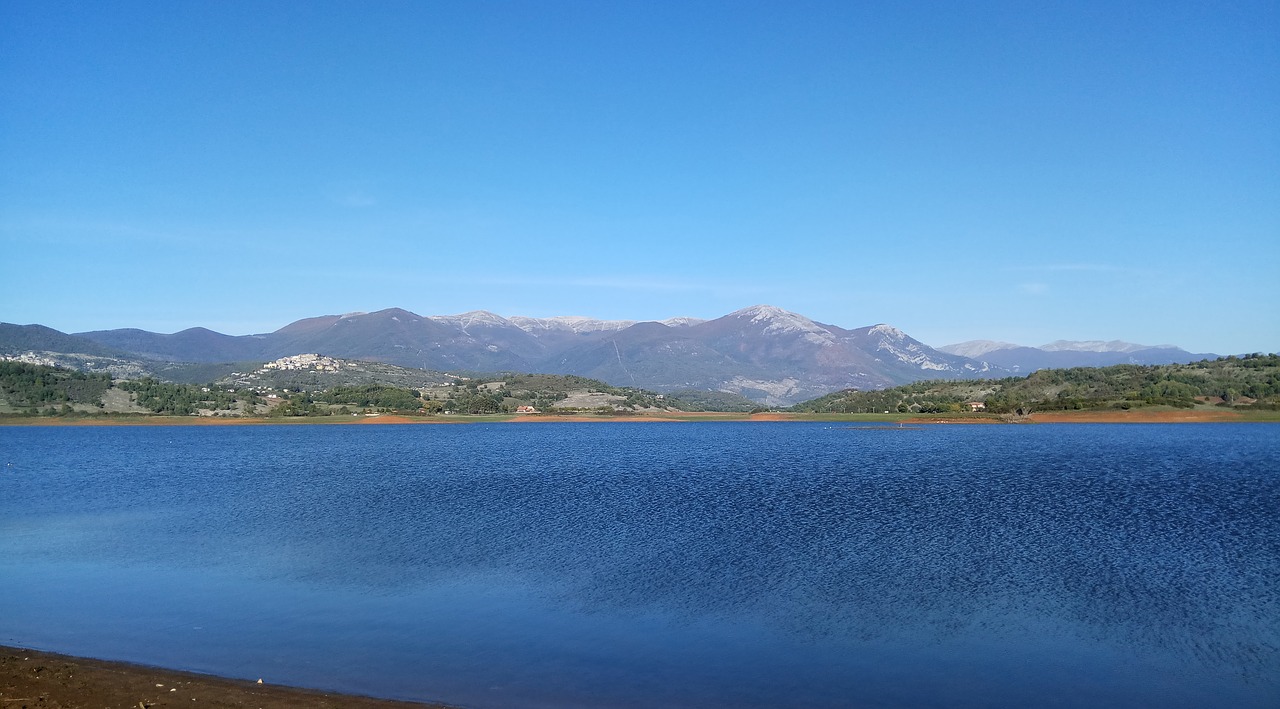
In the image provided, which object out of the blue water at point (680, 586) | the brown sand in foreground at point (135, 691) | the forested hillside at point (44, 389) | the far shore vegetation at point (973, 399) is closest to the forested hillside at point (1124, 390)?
the far shore vegetation at point (973, 399)

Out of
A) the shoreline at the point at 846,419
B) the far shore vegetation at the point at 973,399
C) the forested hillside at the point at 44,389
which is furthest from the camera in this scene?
the forested hillside at the point at 44,389

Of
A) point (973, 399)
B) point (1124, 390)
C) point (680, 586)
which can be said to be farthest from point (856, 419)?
point (680, 586)

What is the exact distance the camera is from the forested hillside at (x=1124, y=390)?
146 meters

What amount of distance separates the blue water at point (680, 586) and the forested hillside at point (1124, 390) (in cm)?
10027

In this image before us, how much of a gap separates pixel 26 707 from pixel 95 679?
2.13m

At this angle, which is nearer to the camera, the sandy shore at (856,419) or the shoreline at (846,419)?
the shoreline at (846,419)

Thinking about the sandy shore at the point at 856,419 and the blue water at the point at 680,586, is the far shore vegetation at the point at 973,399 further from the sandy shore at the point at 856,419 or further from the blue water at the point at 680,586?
the blue water at the point at 680,586

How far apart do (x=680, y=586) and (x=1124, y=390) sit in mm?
159197

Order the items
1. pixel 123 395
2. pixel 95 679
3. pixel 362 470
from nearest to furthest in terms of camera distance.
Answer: pixel 95 679 < pixel 362 470 < pixel 123 395

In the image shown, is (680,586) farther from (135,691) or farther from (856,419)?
(856,419)

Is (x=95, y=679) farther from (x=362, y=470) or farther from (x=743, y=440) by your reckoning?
(x=743, y=440)

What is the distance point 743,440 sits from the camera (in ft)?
402

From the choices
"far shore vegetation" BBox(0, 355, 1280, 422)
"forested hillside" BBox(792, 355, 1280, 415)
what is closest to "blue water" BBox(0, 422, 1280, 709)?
"forested hillside" BBox(792, 355, 1280, 415)

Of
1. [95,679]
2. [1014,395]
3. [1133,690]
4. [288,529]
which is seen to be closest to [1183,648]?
[1133,690]
